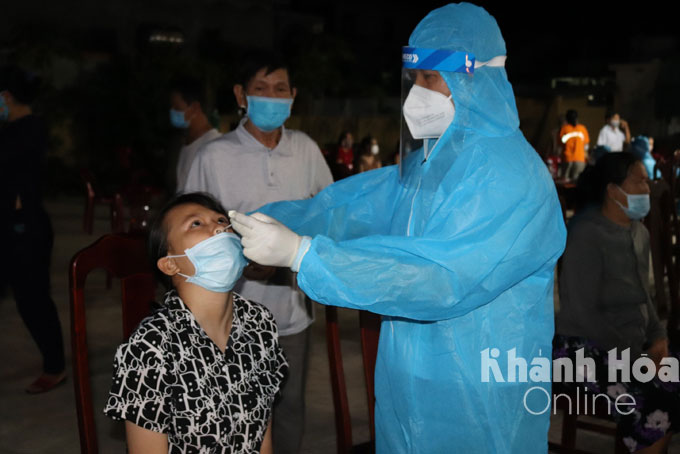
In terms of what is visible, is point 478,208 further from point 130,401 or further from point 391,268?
point 130,401

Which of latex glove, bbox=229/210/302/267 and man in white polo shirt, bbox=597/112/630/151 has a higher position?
latex glove, bbox=229/210/302/267

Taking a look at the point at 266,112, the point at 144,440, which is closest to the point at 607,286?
the point at 266,112

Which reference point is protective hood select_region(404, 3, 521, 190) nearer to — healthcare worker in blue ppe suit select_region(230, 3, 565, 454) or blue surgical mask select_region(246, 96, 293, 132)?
healthcare worker in blue ppe suit select_region(230, 3, 565, 454)

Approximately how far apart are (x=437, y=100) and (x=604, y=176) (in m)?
1.31

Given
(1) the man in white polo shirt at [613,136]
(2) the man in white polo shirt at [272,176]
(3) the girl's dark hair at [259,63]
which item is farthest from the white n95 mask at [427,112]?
(1) the man in white polo shirt at [613,136]

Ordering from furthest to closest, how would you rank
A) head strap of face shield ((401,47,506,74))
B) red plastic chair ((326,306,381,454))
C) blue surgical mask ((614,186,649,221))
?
blue surgical mask ((614,186,649,221))
red plastic chair ((326,306,381,454))
head strap of face shield ((401,47,506,74))

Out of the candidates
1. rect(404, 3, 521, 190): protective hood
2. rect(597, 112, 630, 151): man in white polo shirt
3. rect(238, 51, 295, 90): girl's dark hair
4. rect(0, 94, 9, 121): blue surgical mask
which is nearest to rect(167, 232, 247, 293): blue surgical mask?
rect(404, 3, 521, 190): protective hood

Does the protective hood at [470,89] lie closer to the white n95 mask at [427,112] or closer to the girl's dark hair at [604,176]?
the white n95 mask at [427,112]

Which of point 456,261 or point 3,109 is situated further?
point 3,109

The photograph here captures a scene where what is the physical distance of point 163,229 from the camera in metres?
1.66

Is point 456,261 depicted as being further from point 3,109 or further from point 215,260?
point 3,109

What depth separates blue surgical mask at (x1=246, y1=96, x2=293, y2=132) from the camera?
7.72ft

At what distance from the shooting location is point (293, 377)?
7.70 feet

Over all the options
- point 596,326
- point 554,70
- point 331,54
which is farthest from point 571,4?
point 596,326
